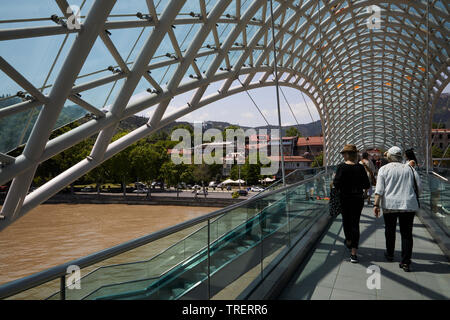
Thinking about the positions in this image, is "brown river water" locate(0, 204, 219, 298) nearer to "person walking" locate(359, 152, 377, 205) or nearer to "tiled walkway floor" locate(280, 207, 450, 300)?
"person walking" locate(359, 152, 377, 205)

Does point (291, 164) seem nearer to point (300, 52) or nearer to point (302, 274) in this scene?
point (300, 52)

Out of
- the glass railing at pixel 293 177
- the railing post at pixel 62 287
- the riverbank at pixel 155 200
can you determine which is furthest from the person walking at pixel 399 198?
the riverbank at pixel 155 200

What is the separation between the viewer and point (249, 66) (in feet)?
73.8

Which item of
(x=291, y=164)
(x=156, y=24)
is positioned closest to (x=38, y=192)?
(x=156, y=24)

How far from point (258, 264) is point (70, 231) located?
105 ft

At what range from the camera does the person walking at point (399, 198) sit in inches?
196

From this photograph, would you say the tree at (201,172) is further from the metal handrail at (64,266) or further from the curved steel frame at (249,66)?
the metal handrail at (64,266)

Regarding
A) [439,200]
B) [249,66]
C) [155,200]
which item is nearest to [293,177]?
[439,200]

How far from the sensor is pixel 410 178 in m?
5.09

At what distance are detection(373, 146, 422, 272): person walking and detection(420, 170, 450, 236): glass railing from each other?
1.73 metres

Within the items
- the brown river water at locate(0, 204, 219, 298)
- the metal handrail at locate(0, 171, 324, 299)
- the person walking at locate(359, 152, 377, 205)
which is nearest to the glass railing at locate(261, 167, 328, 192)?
the person walking at locate(359, 152, 377, 205)

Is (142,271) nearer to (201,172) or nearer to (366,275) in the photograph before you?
(366,275)

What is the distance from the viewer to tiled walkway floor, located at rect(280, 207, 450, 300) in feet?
13.7
